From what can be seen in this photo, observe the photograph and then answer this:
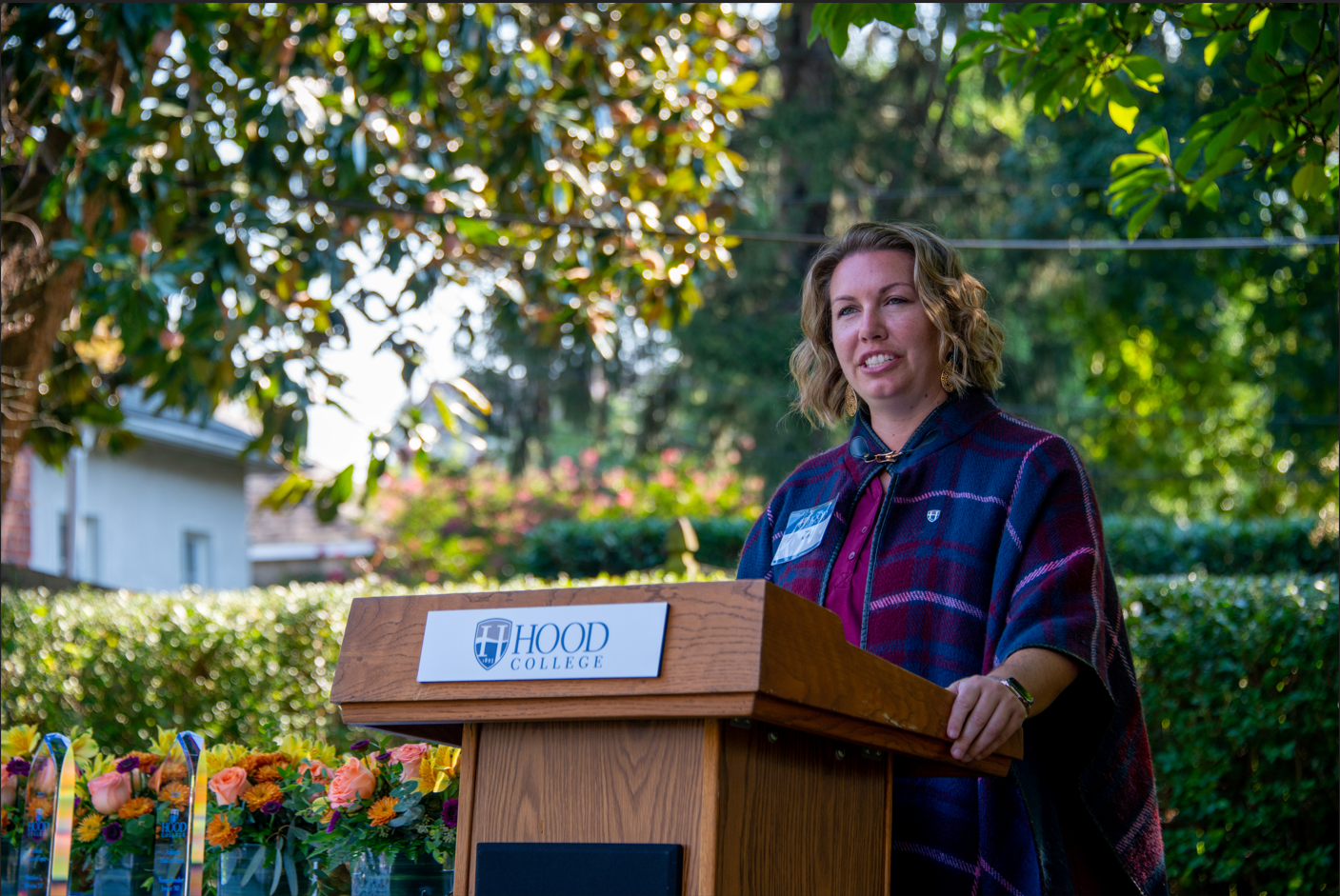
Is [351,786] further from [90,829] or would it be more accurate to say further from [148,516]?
[148,516]

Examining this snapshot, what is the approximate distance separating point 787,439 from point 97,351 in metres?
10.6

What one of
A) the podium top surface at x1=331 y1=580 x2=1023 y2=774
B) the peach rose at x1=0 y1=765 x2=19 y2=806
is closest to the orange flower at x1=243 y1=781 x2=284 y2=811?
the peach rose at x1=0 y1=765 x2=19 y2=806

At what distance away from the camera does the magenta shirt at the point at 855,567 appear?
2328 mm

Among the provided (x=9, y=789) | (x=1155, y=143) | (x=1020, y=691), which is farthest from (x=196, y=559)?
(x=1020, y=691)

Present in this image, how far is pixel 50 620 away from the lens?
723 centimetres

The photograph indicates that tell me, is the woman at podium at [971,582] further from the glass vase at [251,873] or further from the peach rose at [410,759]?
the glass vase at [251,873]

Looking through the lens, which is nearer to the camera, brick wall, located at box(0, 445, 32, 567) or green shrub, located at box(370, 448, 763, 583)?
brick wall, located at box(0, 445, 32, 567)

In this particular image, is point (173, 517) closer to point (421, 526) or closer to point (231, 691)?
point (421, 526)

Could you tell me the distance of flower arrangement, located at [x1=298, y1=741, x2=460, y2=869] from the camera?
292 cm

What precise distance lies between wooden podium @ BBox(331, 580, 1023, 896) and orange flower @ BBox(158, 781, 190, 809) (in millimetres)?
1902

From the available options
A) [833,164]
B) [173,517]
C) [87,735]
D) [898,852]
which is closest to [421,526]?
[173,517]

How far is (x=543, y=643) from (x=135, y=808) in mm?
2405

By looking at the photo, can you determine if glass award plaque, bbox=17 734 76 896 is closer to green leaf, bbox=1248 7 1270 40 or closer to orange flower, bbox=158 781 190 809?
orange flower, bbox=158 781 190 809

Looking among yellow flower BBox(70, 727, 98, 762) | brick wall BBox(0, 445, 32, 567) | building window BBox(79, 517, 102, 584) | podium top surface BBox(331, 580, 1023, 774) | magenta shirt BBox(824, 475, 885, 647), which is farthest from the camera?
building window BBox(79, 517, 102, 584)
